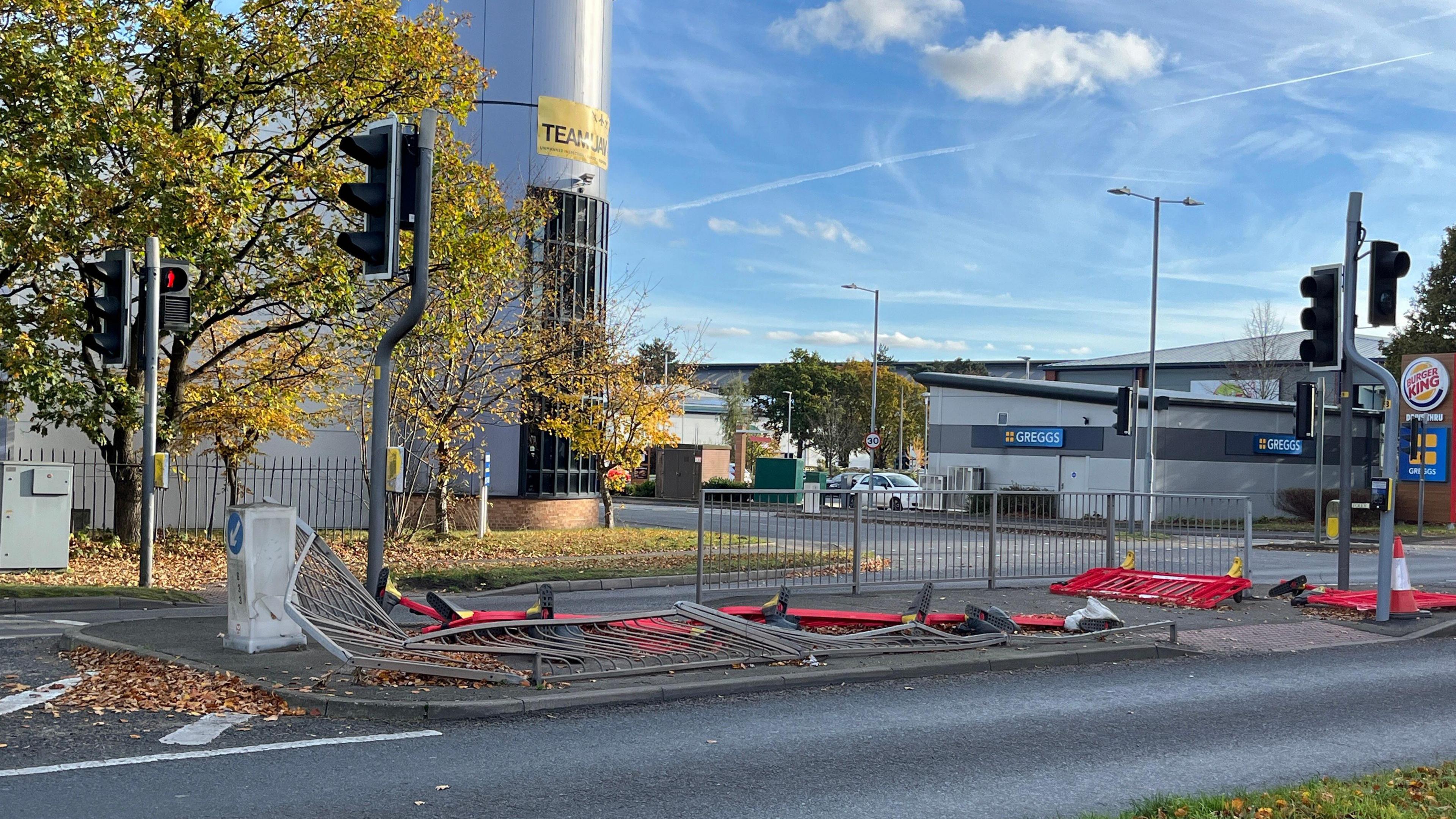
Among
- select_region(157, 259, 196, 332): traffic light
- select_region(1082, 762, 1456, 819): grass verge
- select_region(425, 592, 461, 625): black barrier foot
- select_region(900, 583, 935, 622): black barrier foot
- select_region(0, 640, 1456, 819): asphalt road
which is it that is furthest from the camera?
select_region(157, 259, 196, 332): traffic light

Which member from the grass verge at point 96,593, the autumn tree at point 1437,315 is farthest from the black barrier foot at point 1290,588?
the autumn tree at point 1437,315

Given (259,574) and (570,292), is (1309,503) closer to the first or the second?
(570,292)

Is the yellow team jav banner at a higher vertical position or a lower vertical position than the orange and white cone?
higher

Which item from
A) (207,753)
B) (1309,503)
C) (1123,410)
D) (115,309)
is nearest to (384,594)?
(207,753)

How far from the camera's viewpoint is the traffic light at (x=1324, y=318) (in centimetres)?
1335

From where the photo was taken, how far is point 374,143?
9281mm

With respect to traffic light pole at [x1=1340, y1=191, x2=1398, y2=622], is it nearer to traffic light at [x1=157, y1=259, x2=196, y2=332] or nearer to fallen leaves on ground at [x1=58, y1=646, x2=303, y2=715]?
fallen leaves on ground at [x1=58, y1=646, x2=303, y2=715]

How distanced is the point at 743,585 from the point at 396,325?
572 cm

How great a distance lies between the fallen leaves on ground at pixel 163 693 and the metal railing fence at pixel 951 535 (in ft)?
18.0

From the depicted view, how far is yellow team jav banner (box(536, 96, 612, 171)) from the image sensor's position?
28406 millimetres

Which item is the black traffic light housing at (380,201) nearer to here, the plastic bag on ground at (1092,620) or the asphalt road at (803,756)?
the asphalt road at (803,756)

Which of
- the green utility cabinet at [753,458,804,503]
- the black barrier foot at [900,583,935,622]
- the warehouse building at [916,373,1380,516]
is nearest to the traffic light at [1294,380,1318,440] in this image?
the warehouse building at [916,373,1380,516]

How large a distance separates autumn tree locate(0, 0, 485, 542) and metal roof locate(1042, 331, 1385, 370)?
209ft

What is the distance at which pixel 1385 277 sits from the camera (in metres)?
12.8
